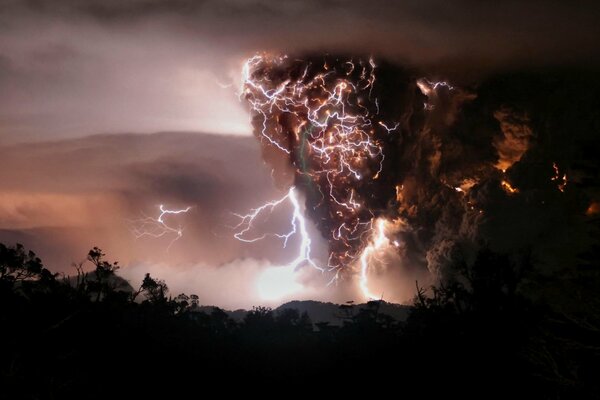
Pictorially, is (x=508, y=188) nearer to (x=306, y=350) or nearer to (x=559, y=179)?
(x=559, y=179)

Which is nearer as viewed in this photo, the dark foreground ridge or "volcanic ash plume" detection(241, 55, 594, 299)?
the dark foreground ridge

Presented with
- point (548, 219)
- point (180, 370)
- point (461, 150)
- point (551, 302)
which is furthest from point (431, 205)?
point (551, 302)

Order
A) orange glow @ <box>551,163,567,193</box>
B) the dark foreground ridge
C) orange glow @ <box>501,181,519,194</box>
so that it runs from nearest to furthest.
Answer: the dark foreground ridge → orange glow @ <box>501,181,519,194</box> → orange glow @ <box>551,163,567,193</box>

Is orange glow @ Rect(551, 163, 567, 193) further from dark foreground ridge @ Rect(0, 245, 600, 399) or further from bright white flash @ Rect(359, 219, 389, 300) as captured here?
dark foreground ridge @ Rect(0, 245, 600, 399)

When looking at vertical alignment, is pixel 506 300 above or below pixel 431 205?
below

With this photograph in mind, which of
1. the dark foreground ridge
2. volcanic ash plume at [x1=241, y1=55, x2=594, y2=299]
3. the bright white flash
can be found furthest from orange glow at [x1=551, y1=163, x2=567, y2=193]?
the dark foreground ridge

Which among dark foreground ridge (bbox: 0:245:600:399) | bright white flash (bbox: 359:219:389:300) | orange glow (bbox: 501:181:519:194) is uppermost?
orange glow (bbox: 501:181:519:194)

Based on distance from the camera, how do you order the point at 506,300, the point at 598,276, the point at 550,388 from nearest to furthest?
the point at 598,276
the point at 550,388
the point at 506,300

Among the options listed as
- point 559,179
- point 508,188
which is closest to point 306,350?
point 508,188

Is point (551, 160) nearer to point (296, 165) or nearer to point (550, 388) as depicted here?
point (296, 165)
